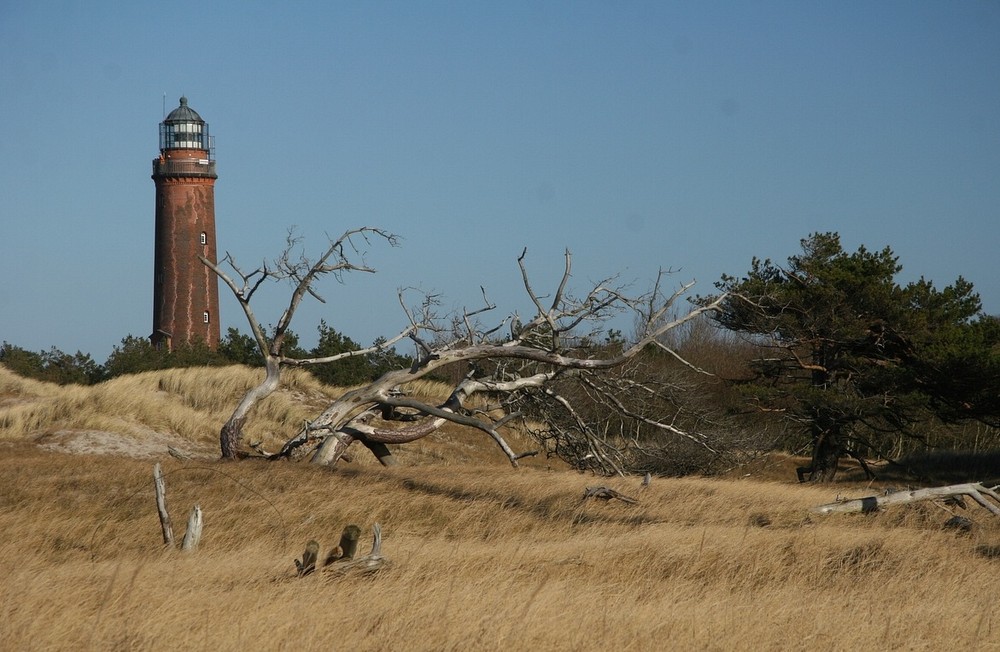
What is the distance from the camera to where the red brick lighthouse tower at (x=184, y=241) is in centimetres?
4812

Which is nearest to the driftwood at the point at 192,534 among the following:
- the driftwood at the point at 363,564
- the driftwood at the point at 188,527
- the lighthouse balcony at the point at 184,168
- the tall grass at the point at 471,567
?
the driftwood at the point at 188,527

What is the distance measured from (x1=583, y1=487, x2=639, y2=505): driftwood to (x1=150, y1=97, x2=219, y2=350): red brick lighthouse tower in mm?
34774

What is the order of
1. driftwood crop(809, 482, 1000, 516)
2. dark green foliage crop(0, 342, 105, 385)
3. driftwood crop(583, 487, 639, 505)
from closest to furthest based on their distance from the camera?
1. driftwood crop(809, 482, 1000, 516)
2. driftwood crop(583, 487, 639, 505)
3. dark green foliage crop(0, 342, 105, 385)

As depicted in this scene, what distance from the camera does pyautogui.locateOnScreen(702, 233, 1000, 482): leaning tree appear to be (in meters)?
27.4

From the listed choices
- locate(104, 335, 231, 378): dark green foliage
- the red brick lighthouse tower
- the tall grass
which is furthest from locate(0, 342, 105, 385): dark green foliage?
the tall grass

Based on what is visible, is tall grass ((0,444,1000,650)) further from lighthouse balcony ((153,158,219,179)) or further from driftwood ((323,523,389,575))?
lighthouse balcony ((153,158,219,179))

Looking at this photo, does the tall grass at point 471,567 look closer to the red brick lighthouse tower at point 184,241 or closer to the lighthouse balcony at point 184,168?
the red brick lighthouse tower at point 184,241

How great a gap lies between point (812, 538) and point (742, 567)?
5.72 feet

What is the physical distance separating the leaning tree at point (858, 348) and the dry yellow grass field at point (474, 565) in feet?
31.4

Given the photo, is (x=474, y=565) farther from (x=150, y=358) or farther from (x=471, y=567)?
(x=150, y=358)

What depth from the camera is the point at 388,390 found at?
64.3ft

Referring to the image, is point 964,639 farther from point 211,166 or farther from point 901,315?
point 211,166

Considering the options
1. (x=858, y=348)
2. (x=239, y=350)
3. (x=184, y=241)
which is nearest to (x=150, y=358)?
(x=239, y=350)

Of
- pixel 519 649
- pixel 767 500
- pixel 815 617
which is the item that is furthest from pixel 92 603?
pixel 767 500
